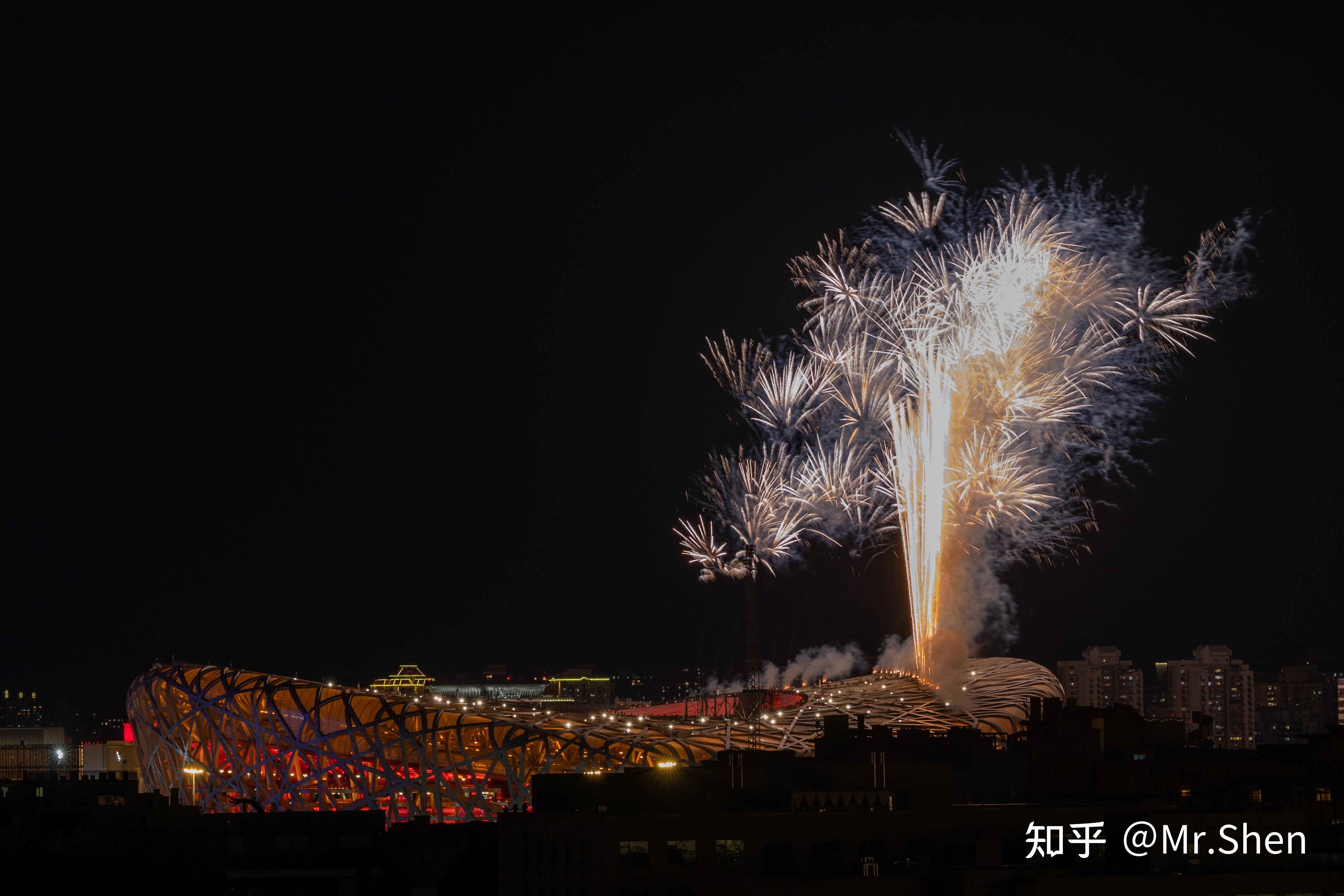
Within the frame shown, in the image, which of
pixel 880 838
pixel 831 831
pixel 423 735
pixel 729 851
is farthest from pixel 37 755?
pixel 880 838

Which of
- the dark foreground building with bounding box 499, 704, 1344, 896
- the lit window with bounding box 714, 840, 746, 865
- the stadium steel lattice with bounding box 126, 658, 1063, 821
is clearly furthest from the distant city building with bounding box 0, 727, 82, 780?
the lit window with bounding box 714, 840, 746, 865

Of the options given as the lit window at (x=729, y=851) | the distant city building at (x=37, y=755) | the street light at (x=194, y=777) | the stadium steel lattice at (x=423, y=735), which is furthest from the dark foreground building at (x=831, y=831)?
the distant city building at (x=37, y=755)

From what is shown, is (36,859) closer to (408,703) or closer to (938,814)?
(408,703)

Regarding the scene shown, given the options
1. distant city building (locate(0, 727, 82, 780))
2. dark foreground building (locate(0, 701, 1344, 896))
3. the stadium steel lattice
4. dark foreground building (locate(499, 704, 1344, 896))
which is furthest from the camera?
distant city building (locate(0, 727, 82, 780))

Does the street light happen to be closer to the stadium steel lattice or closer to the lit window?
the stadium steel lattice

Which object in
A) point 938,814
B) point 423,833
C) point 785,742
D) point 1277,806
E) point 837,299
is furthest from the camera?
point 785,742

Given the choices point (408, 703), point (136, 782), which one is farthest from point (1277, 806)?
point (136, 782)

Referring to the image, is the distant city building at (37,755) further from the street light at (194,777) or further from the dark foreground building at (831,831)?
the dark foreground building at (831,831)

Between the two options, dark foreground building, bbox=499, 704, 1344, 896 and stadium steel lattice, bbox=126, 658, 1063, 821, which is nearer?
dark foreground building, bbox=499, 704, 1344, 896
